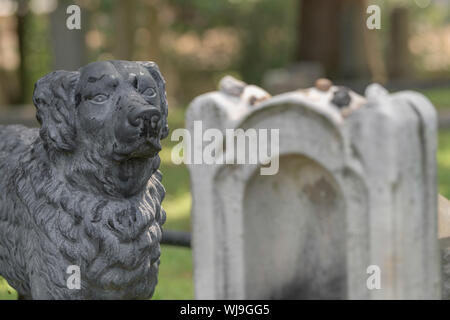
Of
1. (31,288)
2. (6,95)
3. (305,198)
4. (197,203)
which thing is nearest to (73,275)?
(31,288)

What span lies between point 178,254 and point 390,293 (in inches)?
147

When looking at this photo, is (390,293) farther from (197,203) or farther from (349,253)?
(197,203)

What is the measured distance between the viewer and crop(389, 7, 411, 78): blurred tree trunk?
1777 centimetres

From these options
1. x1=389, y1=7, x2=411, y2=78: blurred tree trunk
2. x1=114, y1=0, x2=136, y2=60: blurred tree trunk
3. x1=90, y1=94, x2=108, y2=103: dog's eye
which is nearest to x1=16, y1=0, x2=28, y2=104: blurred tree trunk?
x1=114, y1=0, x2=136, y2=60: blurred tree trunk

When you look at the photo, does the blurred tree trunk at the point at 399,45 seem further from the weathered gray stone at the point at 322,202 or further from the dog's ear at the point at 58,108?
the dog's ear at the point at 58,108

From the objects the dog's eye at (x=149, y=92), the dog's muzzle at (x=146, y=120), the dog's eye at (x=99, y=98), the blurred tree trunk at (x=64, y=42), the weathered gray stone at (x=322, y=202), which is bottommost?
the weathered gray stone at (x=322, y=202)

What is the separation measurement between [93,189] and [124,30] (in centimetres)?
1169

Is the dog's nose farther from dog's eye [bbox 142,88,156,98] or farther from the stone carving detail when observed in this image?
dog's eye [bbox 142,88,156,98]

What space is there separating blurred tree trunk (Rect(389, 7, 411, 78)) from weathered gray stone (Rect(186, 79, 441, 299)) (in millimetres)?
12866

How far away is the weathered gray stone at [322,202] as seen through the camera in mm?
4703

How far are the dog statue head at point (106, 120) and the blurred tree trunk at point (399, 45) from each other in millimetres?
14839

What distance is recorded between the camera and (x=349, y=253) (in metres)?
4.93

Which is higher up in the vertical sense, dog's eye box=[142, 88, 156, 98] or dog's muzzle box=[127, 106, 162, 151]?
dog's eye box=[142, 88, 156, 98]

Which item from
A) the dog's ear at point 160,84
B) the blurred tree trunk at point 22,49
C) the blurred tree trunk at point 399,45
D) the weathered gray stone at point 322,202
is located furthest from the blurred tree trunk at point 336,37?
the dog's ear at point 160,84
